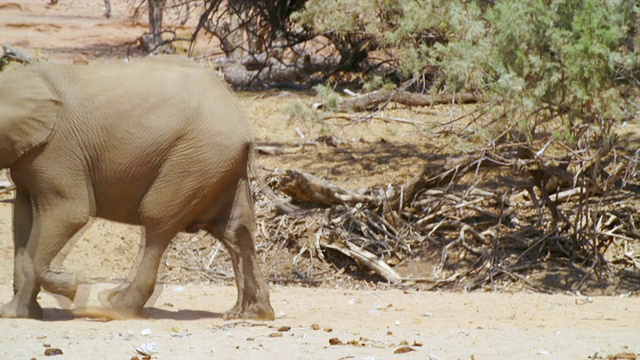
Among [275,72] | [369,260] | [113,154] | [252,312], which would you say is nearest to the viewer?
[113,154]

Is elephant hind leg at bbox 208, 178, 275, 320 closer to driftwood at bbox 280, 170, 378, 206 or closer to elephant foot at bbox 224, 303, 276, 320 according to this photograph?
elephant foot at bbox 224, 303, 276, 320

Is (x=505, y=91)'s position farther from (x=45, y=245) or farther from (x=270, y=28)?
(x=270, y=28)

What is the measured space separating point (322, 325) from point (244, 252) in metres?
0.76

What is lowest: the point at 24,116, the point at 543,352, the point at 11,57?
the point at 543,352

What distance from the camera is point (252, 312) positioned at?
7.31 metres

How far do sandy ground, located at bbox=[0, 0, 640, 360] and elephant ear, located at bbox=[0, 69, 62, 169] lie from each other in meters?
1.12

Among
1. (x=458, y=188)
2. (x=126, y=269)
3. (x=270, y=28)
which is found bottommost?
(x=126, y=269)

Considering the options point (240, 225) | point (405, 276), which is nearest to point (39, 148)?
point (240, 225)

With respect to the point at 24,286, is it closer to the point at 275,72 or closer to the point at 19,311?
the point at 19,311

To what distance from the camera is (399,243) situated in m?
10.9

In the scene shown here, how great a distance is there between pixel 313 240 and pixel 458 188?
1942mm

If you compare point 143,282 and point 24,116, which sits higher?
point 24,116

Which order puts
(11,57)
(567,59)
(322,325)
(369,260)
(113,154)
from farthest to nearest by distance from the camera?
(11,57), (369,260), (567,59), (322,325), (113,154)

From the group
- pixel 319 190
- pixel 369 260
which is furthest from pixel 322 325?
pixel 319 190
